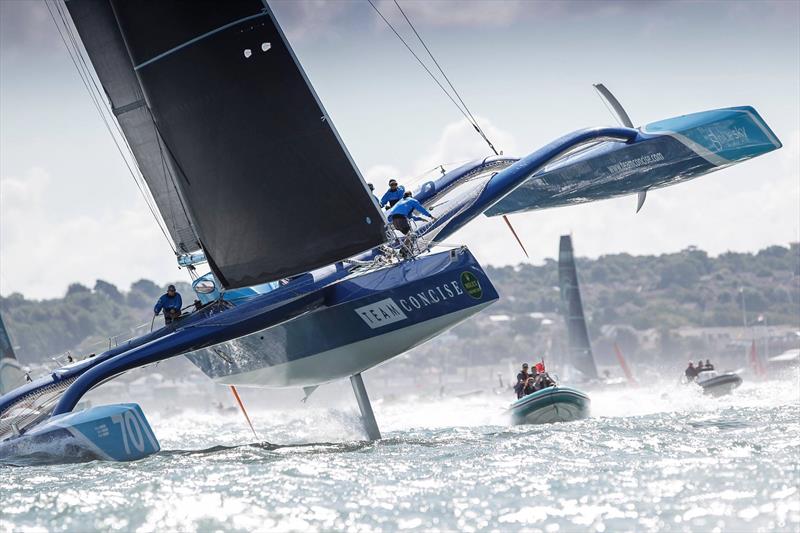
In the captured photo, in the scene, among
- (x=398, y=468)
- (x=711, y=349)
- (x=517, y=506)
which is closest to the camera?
(x=517, y=506)

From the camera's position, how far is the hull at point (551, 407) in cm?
1111

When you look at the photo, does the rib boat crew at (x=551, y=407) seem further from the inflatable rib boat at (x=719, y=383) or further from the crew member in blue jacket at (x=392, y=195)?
the inflatable rib boat at (x=719, y=383)

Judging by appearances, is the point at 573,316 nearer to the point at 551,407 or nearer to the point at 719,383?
the point at 719,383

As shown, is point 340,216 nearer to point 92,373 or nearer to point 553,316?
point 92,373

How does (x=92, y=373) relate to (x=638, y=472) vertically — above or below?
above

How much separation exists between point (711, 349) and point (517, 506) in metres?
74.2

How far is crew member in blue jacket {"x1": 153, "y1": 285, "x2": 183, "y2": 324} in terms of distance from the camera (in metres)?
10.8

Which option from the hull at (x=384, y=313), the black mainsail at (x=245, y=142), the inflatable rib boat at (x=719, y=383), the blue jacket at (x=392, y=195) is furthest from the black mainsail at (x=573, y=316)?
the black mainsail at (x=245, y=142)

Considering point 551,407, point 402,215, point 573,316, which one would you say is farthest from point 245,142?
point 573,316

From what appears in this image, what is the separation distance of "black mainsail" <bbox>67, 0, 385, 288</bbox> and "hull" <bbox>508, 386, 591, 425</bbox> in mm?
2682

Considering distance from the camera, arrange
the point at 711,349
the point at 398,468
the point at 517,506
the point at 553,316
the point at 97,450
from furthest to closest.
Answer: the point at 553,316, the point at 711,349, the point at 97,450, the point at 398,468, the point at 517,506

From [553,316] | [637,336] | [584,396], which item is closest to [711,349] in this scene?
[637,336]

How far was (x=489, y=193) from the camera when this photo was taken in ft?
35.2

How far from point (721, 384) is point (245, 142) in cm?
924
